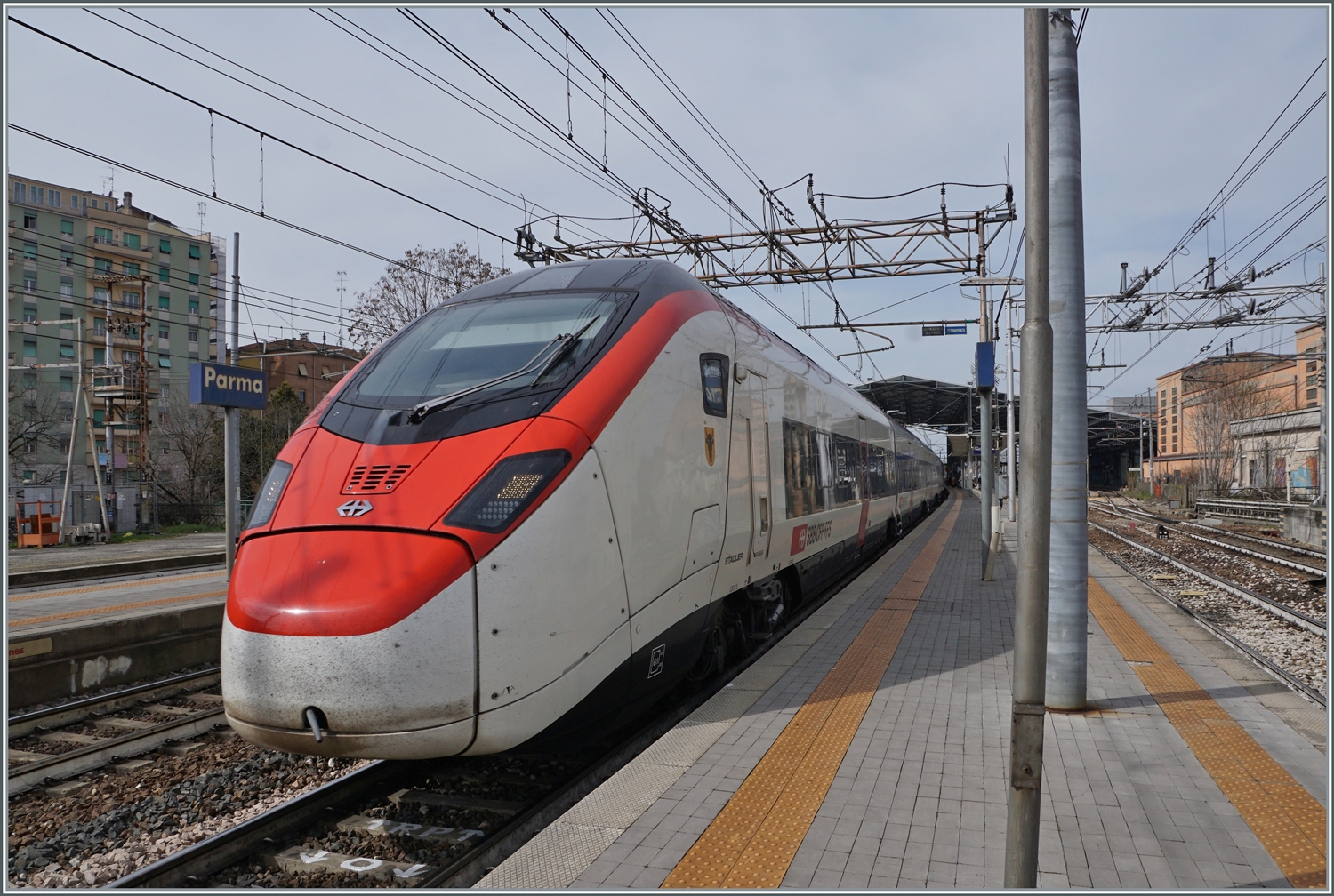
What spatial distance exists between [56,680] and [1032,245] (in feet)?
30.7

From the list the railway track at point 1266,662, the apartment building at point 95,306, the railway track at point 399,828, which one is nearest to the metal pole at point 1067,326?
the railway track at point 1266,662

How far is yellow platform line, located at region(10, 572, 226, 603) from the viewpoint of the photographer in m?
13.3

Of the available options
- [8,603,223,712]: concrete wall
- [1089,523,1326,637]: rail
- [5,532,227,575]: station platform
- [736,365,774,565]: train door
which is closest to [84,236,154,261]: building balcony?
[5,532,227,575]: station platform

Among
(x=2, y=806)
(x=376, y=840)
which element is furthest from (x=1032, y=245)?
(x=2, y=806)

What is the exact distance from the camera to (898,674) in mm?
7199

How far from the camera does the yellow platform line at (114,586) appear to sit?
524 inches

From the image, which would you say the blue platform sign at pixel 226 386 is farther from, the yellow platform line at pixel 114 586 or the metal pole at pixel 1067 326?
the metal pole at pixel 1067 326

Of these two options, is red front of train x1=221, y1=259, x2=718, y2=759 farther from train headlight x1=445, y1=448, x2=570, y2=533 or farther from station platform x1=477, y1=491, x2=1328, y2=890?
station platform x1=477, y1=491, x2=1328, y2=890

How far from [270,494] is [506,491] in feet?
4.90

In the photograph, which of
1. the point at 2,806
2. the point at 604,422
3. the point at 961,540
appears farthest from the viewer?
the point at 961,540

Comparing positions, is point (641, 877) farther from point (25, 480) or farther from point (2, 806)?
point (25, 480)

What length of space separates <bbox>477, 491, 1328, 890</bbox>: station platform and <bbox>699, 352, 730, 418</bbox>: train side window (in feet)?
7.02

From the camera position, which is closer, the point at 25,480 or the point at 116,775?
the point at 116,775

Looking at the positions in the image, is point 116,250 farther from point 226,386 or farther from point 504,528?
point 504,528
